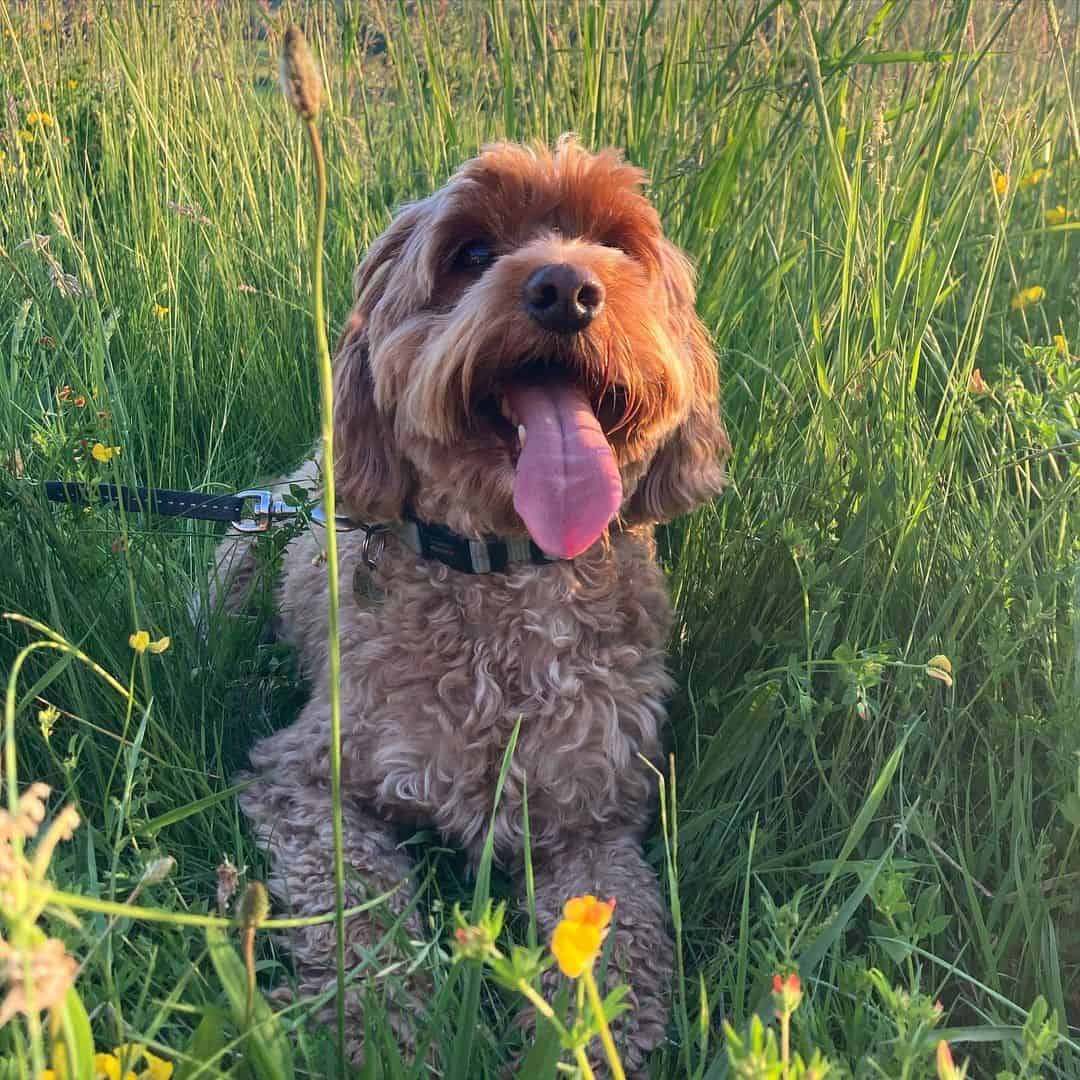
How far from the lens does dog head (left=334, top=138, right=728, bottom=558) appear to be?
232 centimetres

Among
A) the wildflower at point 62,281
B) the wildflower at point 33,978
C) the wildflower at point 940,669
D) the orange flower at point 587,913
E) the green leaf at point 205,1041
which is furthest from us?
the wildflower at point 62,281

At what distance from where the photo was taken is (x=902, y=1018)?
4.30 ft

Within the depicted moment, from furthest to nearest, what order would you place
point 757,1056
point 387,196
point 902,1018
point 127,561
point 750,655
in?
point 387,196 < point 750,655 < point 127,561 < point 902,1018 < point 757,1056

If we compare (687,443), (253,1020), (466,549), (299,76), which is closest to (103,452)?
(466,549)

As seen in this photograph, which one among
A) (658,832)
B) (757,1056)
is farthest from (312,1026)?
(757,1056)

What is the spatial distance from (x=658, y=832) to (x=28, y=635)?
1.60 metres

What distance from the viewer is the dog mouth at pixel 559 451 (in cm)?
232

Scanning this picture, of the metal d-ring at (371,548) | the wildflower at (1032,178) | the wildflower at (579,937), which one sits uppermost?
the wildflower at (1032,178)

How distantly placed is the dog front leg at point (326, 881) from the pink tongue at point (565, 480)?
79cm

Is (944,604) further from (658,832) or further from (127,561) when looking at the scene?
(127,561)

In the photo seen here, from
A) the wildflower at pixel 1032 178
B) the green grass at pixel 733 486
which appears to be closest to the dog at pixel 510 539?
the green grass at pixel 733 486

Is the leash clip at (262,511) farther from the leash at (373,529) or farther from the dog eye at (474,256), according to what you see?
the dog eye at (474,256)

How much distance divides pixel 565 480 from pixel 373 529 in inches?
25.0

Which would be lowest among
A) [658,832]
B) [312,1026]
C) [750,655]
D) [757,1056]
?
[658,832]
